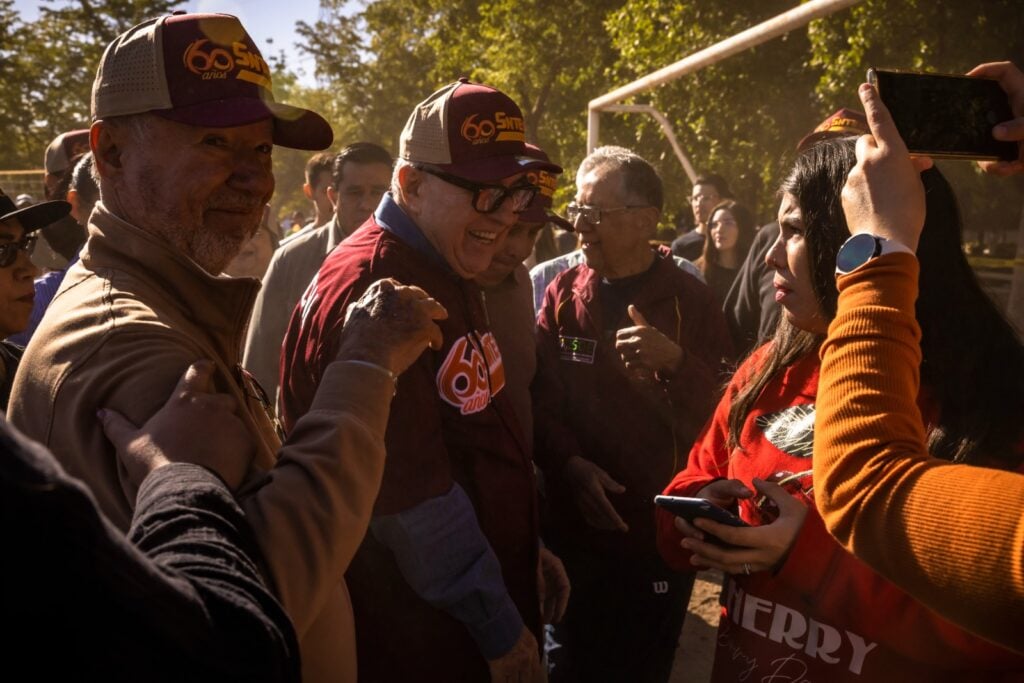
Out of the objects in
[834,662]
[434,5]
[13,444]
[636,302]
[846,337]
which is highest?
[434,5]

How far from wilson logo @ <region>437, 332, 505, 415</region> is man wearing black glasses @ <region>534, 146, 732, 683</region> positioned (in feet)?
3.54

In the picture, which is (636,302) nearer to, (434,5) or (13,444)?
(13,444)

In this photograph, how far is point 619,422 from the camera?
3359 mm

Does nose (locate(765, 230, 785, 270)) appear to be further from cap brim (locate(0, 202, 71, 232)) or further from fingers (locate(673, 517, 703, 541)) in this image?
cap brim (locate(0, 202, 71, 232))

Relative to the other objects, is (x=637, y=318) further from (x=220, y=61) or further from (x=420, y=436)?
(x=220, y=61)

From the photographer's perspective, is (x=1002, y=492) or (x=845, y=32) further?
(x=845, y=32)

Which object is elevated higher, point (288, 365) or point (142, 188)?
point (142, 188)

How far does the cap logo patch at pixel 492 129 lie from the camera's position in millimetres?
2420

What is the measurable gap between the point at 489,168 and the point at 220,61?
0.95 meters

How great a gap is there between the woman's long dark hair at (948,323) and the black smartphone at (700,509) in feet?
1.56

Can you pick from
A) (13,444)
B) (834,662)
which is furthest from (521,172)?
(13,444)

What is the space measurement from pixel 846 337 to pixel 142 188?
142 cm

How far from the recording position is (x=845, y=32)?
9.77 m

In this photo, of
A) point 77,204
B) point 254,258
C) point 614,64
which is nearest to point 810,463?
point 77,204
